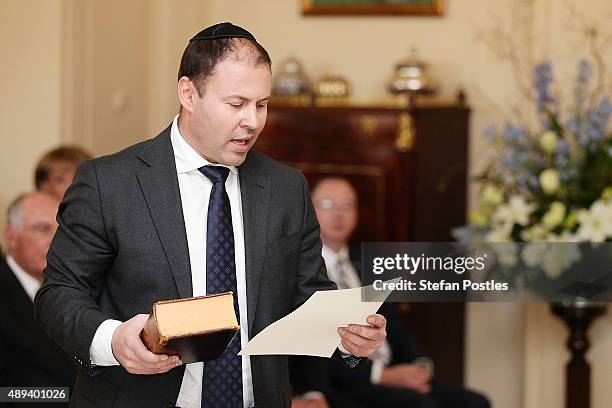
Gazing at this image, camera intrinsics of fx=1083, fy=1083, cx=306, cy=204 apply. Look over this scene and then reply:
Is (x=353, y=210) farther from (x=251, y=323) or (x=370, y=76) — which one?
(x=251, y=323)

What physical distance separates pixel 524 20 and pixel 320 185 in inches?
70.9

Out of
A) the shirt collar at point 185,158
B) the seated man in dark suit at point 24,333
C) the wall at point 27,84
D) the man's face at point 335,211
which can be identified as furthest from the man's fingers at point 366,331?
the wall at point 27,84

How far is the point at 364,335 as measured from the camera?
2094mm

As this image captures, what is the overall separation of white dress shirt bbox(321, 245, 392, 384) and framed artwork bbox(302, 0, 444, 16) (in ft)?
6.58

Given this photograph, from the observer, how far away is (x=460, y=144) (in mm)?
5996

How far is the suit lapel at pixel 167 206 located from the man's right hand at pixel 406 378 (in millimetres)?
2828

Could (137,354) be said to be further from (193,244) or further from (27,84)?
(27,84)

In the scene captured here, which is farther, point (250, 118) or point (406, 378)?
point (406, 378)

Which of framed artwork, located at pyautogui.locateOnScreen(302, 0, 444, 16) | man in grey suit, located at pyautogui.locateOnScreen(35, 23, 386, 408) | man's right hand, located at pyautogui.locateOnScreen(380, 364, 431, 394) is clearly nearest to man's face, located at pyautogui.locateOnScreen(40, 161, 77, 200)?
man's right hand, located at pyautogui.locateOnScreen(380, 364, 431, 394)

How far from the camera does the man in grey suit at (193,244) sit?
6.75ft

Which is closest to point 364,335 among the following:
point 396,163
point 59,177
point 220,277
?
point 220,277

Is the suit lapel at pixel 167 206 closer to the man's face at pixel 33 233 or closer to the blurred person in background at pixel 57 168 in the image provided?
the man's face at pixel 33 233

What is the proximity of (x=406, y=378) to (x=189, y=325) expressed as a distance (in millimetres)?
3135

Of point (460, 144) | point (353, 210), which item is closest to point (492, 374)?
point (460, 144)
